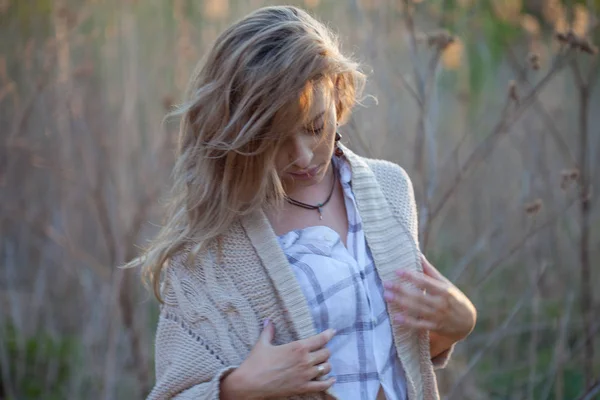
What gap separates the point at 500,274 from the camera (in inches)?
A: 157

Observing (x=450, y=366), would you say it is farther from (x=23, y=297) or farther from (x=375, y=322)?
(x=23, y=297)

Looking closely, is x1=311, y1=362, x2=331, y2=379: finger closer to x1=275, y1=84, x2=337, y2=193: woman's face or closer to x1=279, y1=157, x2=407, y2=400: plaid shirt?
x1=279, y1=157, x2=407, y2=400: plaid shirt

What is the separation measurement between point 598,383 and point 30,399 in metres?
2.46

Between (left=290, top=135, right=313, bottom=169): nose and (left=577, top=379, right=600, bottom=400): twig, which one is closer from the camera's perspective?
(left=290, top=135, right=313, bottom=169): nose

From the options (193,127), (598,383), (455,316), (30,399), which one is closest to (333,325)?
(455,316)

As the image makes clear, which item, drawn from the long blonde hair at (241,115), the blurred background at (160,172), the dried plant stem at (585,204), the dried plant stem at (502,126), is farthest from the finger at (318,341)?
the blurred background at (160,172)

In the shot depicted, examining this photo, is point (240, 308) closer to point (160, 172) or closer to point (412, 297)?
point (412, 297)

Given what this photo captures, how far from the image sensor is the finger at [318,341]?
1.31 metres

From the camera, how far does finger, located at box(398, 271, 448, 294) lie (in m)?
1.39

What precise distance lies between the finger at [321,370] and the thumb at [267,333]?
0.10 meters

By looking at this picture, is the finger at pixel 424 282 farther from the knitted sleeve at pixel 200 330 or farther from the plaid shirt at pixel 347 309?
the knitted sleeve at pixel 200 330

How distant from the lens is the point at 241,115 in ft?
4.33

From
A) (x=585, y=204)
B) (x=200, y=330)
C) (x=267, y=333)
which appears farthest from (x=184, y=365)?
(x=585, y=204)

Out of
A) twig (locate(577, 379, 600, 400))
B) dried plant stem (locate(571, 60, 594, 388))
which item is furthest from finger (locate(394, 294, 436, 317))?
dried plant stem (locate(571, 60, 594, 388))
